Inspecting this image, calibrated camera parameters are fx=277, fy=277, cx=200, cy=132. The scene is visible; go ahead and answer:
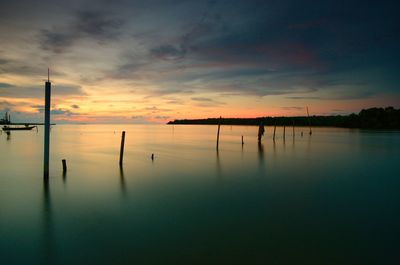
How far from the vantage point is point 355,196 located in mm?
10539

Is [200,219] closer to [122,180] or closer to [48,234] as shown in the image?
[48,234]

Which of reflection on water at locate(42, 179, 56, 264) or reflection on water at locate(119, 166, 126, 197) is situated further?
reflection on water at locate(119, 166, 126, 197)

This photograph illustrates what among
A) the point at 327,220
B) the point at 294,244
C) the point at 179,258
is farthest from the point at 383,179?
the point at 179,258

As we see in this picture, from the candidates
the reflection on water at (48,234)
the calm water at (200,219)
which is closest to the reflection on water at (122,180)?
the calm water at (200,219)

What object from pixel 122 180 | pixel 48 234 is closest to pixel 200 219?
pixel 48 234

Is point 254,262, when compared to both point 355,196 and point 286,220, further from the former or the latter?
point 355,196

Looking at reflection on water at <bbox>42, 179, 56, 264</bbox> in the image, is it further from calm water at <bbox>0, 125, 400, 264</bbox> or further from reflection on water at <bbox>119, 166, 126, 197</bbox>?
reflection on water at <bbox>119, 166, 126, 197</bbox>

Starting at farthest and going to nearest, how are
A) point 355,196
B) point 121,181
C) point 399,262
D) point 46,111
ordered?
point 121,181 < point 46,111 < point 355,196 < point 399,262

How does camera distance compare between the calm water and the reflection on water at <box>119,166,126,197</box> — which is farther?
the reflection on water at <box>119,166,126,197</box>

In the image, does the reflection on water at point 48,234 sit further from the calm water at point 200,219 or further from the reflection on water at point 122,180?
the reflection on water at point 122,180

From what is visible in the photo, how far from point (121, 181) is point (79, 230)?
6557mm

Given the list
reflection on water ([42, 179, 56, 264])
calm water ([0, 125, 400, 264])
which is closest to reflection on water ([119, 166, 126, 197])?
calm water ([0, 125, 400, 264])

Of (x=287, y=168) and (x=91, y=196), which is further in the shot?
(x=287, y=168)

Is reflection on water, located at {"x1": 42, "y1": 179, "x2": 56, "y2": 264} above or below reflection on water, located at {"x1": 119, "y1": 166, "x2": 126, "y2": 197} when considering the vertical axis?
below
